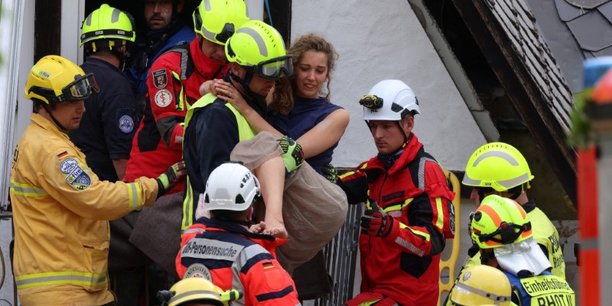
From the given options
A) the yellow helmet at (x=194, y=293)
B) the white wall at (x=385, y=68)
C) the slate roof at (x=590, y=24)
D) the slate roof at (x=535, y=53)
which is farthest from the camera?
the slate roof at (x=590, y=24)

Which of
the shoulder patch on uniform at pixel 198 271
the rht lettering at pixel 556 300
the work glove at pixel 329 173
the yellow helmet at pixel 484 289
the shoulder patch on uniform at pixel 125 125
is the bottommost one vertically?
the rht lettering at pixel 556 300

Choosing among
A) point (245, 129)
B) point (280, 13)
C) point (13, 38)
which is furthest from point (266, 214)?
point (280, 13)

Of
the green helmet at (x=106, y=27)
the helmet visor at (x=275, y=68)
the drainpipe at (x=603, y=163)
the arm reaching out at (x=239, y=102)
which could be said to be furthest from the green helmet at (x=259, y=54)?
the drainpipe at (x=603, y=163)

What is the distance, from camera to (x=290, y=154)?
540 centimetres

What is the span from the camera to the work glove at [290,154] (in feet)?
17.6

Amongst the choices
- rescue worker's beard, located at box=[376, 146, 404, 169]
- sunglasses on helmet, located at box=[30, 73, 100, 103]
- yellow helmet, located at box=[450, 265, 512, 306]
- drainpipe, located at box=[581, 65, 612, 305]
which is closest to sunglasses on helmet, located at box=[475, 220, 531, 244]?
yellow helmet, located at box=[450, 265, 512, 306]

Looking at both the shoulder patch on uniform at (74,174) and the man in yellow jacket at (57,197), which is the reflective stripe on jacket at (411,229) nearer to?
the man in yellow jacket at (57,197)

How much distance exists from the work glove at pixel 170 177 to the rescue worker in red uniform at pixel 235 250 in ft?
3.39

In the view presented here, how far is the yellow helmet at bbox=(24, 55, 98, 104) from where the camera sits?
18.9 feet

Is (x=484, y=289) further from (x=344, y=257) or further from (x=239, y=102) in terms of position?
(x=344, y=257)

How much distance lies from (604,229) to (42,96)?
4304 mm

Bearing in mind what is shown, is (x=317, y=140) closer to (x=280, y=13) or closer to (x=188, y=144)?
(x=188, y=144)

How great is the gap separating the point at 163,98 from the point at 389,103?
3.94ft

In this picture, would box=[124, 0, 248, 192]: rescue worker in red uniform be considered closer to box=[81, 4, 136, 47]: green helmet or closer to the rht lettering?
box=[81, 4, 136, 47]: green helmet
